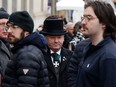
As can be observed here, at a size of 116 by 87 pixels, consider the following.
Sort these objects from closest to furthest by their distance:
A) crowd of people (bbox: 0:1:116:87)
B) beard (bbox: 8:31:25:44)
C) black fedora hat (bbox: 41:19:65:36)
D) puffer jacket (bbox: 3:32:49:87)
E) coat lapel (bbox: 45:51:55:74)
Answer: crowd of people (bbox: 0:1:116:87), puffer jacket (bbox: 3:32:49:87), beard (bbox: 8:31:25:44), coat lapel (bbox: 45:51:55:74), black fedora hat (bbox: 41:19:65:36)

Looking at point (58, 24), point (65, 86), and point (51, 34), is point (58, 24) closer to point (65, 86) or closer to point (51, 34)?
point (51, 34)

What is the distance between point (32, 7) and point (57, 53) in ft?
74.1

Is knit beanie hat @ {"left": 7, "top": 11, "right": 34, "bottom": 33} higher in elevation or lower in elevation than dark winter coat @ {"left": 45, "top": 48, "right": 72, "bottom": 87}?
higher

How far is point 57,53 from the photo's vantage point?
6.40 meters

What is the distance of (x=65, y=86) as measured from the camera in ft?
20.8

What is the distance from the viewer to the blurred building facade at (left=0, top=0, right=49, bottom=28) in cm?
2349

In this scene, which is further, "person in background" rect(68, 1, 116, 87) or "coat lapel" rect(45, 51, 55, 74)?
"coat lapel" rect(45, 51, 55, 74)

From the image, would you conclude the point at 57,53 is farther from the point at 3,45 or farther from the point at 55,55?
the point at 3,45

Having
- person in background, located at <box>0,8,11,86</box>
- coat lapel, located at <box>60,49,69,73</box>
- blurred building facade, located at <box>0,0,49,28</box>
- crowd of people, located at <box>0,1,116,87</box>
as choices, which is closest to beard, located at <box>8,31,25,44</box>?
crowd of people, located at <box>0,1,116,87</box>

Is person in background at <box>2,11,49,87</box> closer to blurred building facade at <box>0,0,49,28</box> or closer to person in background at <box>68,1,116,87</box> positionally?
person in background at <box>68,1,116,87</box>

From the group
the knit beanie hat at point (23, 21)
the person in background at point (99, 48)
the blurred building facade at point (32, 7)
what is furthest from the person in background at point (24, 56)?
the blurred building facade at point (32, 7)

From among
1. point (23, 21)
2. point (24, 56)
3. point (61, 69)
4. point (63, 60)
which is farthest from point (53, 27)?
point (24, 56)

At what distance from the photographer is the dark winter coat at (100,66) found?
4.10 m

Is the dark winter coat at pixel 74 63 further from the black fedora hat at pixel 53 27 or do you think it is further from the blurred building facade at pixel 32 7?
the blurred building facade at pixel 32 7
